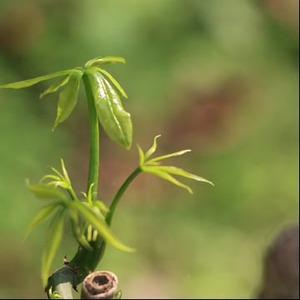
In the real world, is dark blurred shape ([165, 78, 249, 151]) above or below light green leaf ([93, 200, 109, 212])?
below

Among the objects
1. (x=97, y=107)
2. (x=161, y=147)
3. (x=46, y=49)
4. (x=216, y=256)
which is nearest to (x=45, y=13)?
(x=46, y=49)

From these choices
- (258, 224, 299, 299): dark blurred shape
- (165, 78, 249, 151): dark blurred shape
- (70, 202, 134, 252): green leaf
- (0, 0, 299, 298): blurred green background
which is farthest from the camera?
(165, 78, 249, 151): dark blurred shape

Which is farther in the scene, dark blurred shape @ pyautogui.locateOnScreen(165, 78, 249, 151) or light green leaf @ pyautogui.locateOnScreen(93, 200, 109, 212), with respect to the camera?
dark blurred shape @ pyautogui.locateOnScreen(165, 78, 249, 151)

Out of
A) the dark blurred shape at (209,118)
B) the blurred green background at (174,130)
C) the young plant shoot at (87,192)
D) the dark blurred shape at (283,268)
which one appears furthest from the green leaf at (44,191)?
the dark blurred shape at (209,118)

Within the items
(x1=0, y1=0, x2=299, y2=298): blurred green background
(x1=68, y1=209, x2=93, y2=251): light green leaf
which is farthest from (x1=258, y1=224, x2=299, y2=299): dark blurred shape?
(x1=68, y1=209, x2=93, y2=251): light green leaf

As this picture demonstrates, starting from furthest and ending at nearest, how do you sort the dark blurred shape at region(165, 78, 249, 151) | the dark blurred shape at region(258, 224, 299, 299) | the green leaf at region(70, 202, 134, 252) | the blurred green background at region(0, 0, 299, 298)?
the dark blurred shape at region(165, 78, 249, 151), the blurred green background at region(0, 0, 299, 298), the dark blurred shape at region(258, 224, 299, 299), the green leaf at region(70, 202, 134, 252)

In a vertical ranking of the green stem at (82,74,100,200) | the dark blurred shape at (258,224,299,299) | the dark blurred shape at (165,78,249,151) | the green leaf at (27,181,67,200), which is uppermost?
the green stem at (82,74,100,200)

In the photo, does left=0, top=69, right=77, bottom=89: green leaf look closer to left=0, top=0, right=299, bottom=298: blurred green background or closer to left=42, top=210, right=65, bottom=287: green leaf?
left=42, top=210, right=65, bottom=287: green leaf

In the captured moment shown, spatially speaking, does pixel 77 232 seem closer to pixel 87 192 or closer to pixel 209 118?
pixel 87 192
